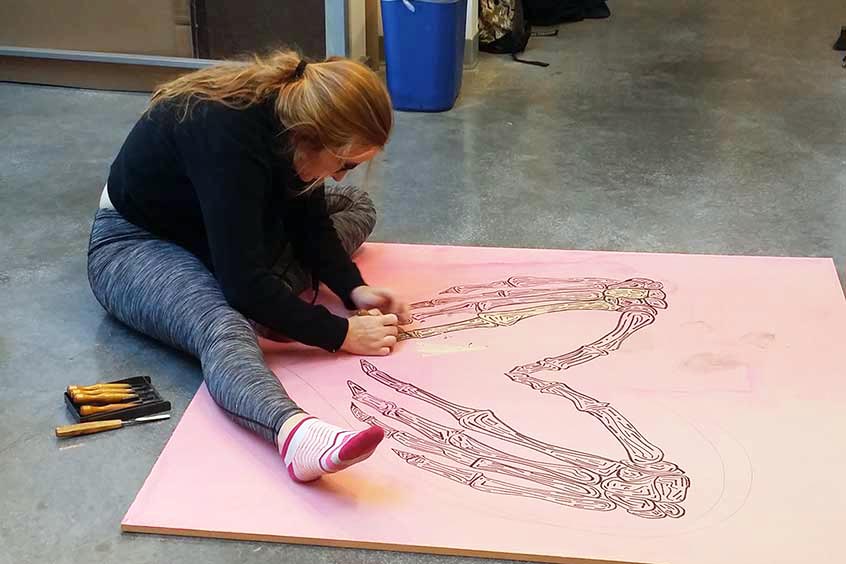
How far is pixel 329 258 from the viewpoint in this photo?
6.08 feet

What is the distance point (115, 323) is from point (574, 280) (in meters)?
0.93

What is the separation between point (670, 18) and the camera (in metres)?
4.52

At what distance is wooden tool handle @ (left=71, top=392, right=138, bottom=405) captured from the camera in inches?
61.4

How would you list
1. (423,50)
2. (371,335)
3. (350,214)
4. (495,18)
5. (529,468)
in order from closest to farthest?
(529,468)
(371,335)
(350,214)
(423,50)
(495,18)

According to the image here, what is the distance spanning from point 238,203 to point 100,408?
0.40m

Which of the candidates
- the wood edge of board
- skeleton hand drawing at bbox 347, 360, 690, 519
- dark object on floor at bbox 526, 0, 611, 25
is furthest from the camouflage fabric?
the wood edge of board

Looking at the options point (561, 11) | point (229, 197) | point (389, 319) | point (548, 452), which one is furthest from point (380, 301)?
point (561, 11)

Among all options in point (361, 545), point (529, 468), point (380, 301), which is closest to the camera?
point (361, 545)

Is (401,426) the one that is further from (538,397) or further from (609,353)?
(609,353)

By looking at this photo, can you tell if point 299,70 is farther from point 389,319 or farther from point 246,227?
point 389,319

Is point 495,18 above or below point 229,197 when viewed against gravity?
below

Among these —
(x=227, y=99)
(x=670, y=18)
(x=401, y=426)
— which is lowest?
(x=670, y=18)

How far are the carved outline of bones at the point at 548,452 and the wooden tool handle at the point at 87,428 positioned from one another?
1.28 ft

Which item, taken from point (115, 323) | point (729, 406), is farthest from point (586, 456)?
point (115, 323)
